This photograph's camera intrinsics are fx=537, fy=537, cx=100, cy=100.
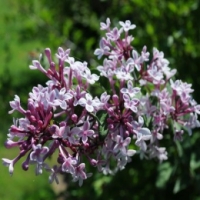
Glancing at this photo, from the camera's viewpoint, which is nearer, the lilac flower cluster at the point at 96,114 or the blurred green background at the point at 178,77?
the lilac flower cluster at the point at 96,114

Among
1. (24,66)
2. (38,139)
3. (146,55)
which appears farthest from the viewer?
(24,66)

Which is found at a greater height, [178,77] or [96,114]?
[178,77]

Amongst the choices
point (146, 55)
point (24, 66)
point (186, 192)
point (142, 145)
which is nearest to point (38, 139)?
point (142, 145)

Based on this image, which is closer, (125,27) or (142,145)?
(142,145)

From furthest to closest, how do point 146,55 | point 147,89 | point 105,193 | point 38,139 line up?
point 105,193, point 147,89, point 146,55, point 38,139

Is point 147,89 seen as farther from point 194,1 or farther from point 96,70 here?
point 194,1

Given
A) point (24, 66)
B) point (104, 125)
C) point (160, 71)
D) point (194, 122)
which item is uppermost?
point (24, 66)

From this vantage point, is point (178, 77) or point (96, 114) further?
point (178, 77)

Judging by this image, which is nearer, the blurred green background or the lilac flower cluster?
the lilac flower cluster
